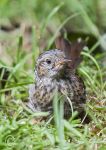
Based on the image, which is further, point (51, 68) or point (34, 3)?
point (34, 3)

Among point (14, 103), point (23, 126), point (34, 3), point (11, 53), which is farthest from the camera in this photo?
point (34, 3)

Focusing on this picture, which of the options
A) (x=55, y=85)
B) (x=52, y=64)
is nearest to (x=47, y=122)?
(x=55, y=85)


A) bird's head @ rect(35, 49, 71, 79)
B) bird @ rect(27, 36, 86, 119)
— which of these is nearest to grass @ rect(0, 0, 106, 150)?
bird @ rect(27, 36, 86, 119)

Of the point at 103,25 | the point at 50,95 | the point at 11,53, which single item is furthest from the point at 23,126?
the point at 103,25

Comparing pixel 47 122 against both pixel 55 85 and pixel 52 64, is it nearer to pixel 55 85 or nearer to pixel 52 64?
pixel 55 85

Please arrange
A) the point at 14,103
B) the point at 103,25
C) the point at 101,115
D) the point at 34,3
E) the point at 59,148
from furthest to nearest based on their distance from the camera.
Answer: the point at 34,3, the point at 103,25, the point at 14,103, the point at 101,115, the point at 59,148

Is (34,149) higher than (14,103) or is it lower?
lower

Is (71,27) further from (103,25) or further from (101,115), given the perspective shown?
(101,115)

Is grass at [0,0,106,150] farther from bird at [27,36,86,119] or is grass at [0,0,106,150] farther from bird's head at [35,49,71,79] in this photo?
bird's head at [35,49,71,79]

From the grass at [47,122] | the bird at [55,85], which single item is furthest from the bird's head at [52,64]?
the grass at [47,122]

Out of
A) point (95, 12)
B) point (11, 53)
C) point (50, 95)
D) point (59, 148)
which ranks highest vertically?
point (95, 12)
